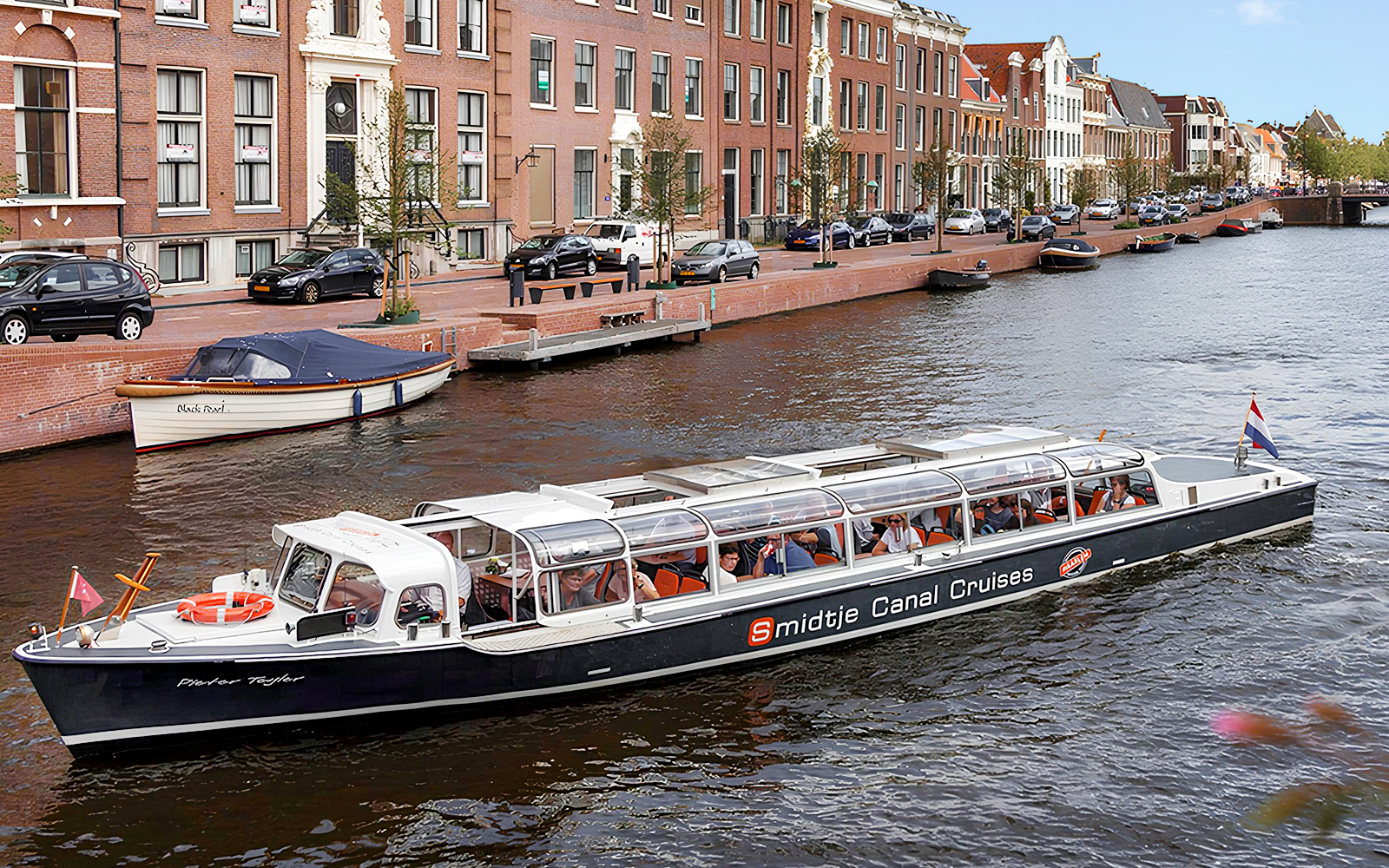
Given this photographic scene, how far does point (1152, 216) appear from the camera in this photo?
11281cm

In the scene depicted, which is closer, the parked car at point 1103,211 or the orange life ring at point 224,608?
the orange life ring at point 224,608

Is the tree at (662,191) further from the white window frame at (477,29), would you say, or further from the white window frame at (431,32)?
the white window frame at (431,32)

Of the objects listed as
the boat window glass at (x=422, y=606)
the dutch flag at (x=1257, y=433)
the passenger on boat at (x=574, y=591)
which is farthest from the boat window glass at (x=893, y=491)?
the dutch flag at (x=1257, y=433)

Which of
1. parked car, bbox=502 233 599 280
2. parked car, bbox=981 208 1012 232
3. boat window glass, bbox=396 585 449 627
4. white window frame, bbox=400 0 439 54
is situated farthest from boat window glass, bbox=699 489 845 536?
parked car, bbox=981 208 1012 232

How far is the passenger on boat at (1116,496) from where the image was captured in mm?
21594

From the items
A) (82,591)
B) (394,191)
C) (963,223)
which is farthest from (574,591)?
(963,223)

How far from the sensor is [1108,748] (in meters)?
15.7

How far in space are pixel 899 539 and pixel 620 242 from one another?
37.9 m

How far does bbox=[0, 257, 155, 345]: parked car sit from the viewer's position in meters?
30.6

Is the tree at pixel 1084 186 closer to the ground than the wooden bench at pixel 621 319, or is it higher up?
higher up

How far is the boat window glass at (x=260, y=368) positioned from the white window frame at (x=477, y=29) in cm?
2771

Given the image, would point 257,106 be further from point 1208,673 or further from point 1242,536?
point 1208,673

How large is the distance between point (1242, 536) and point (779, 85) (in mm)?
59716

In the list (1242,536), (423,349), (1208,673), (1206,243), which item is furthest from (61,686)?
(1206,243)
